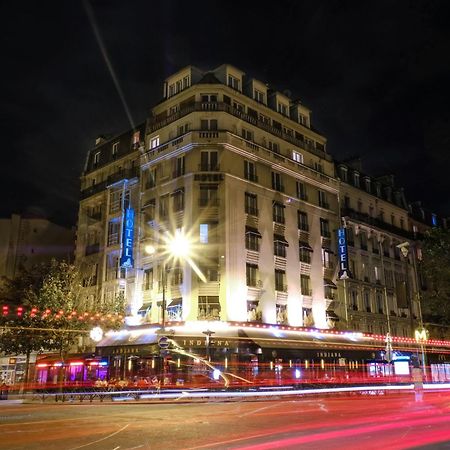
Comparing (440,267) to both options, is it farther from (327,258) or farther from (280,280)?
(280,280)

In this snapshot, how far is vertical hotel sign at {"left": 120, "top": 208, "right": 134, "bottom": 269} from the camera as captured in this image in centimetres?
3434

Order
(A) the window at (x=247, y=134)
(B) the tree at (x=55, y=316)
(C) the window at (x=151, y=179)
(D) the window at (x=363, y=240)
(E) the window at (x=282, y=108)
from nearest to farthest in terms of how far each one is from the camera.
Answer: (B) the tree at (x=55, y=316) < (A) the window at (x=247, y=134) < (C) the window at (x=151, y=179) < (E) the window at (x=282, y=108) < (D) the window at (x=363, y=240)

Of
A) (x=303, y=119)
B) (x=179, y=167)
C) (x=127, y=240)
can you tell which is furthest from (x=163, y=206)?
(x=303, y=119)

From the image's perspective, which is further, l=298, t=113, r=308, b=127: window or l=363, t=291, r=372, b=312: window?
l=363, t=291, r=372, b=312: window

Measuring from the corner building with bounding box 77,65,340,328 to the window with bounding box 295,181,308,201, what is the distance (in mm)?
87

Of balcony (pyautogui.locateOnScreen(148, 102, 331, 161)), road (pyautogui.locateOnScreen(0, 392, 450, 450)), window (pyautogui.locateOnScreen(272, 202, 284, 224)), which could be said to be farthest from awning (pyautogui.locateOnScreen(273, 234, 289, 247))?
road (pyautogui.locateOnScreen(0, 392, 450, 450))

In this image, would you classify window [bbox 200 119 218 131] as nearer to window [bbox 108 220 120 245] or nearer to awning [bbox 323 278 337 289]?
window [bbox 108 220 120 245]

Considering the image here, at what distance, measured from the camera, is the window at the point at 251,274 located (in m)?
33.1

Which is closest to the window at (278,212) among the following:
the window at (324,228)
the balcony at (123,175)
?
the window at (324,228)

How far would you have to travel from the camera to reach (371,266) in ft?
144

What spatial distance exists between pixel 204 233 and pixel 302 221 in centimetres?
955

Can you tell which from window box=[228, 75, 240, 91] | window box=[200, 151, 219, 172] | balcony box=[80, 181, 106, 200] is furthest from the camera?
balcony box=[80, 181, 106, 200]

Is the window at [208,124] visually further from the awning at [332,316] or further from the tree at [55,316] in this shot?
the awning at [332,316]

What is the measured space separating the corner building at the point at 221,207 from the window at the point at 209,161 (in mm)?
68
